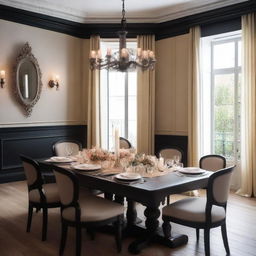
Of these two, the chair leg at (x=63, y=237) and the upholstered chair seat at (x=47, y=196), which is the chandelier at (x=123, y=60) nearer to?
the upholstered chair seat at (x=47, y=196)

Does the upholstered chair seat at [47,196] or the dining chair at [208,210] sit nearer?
the dining chair at [208,210]

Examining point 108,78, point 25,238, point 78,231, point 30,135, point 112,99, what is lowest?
point 25,238

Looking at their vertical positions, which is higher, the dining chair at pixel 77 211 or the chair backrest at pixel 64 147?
the chair backrest at pixel 64 147

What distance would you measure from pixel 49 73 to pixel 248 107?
3.74 m

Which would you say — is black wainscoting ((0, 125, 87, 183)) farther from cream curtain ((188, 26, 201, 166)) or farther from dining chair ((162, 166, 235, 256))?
dining chair ((162, 166, 235, 256))

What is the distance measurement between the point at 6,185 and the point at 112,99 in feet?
8.98

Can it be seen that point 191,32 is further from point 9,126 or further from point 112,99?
point 9,126

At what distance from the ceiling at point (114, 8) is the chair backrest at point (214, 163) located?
2.85 m

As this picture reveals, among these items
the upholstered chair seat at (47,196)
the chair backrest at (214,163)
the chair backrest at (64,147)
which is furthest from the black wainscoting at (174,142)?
the upholstered chair seat at (47,196)

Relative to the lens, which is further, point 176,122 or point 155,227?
point 176,122

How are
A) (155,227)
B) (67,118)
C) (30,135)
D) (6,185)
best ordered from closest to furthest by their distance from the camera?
(155,227), (6,185), (30,135), (67,118)

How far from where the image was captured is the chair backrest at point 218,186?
2.79 metres

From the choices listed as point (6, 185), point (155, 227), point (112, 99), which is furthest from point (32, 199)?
point (112, 99)

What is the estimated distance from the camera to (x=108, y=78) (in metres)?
7.04
